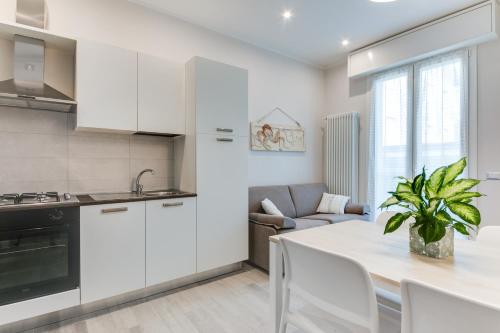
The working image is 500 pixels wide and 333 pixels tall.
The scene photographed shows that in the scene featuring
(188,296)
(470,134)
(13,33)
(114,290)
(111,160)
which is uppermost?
(13,33)

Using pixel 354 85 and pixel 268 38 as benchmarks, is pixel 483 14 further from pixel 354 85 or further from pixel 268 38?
pixel 268 38

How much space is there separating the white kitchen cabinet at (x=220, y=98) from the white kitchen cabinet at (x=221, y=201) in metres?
0.12

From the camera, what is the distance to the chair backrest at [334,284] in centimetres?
98

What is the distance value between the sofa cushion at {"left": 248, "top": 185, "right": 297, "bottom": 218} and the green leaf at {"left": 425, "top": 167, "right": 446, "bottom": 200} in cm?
227

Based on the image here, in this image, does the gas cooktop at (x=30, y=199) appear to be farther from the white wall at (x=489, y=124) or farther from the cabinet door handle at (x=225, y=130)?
the white wall at (x=489, y=124)

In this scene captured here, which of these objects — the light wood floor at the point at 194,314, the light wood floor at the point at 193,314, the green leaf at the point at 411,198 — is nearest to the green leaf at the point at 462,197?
the green leaf at the point at 411,198

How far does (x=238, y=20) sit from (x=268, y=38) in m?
0.60

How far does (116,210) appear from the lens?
2195 mm

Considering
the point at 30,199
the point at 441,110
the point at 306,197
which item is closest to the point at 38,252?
the point at 30,199

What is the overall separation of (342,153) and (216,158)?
A: 2290 millimetres

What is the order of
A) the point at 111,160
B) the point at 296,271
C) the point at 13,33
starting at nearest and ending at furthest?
the point at 296,271 → the point at 13,33 → the point at 111,160

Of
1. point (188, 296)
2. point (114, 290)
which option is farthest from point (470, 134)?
point (114, 290)

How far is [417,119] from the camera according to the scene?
138 inches

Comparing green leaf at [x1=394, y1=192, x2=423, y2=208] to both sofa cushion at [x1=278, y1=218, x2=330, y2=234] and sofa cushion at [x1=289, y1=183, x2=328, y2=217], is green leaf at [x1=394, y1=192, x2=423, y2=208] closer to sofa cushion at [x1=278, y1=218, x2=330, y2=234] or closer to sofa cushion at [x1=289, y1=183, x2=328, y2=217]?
sofa cushion at [x1=278, y1=218, x2=330, y2=234]
